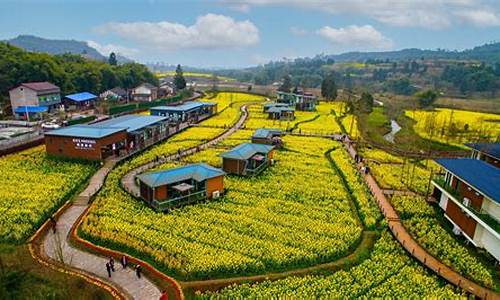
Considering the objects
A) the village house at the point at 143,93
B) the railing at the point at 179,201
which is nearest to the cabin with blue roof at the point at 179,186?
the railing at the point at 179,201

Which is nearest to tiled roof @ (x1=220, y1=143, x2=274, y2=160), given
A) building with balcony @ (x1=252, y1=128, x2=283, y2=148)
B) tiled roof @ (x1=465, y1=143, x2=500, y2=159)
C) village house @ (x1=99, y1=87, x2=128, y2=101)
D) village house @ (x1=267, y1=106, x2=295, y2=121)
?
building with balcony @ (x1=252, y1=128, x2=283, y2=148)

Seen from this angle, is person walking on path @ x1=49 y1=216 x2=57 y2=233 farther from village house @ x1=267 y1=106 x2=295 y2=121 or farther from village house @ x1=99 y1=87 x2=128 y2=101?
village house @ x1=99 y1=87 x2=128 y2=101

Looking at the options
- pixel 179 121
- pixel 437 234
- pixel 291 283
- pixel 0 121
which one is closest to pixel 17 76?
pixel 0 121

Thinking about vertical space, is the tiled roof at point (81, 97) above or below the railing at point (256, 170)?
above

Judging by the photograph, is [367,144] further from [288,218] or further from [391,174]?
[288,218]

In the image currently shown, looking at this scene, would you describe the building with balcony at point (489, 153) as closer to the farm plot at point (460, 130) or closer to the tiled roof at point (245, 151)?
the farm plot at point (460, 130)

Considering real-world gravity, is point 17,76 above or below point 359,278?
above

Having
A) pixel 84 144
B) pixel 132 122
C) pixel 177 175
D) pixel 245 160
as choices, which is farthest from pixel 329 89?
pixel 177 175
